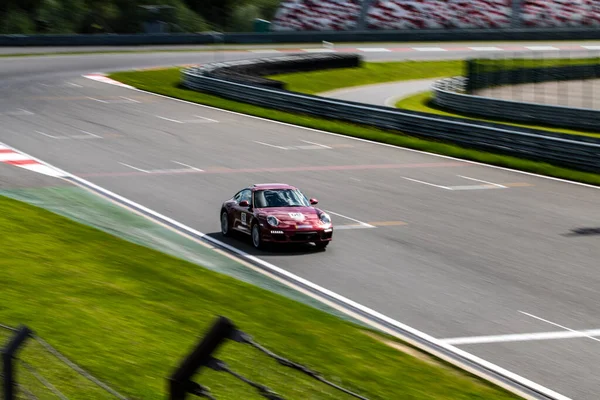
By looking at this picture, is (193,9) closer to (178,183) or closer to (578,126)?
(578,126)

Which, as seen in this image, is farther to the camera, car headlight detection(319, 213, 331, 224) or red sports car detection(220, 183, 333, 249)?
car headlight detection(319, 213, 331, 224)

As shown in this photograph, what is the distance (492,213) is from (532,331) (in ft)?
28.2

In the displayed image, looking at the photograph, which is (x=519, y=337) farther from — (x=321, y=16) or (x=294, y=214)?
(x=321, y=16)

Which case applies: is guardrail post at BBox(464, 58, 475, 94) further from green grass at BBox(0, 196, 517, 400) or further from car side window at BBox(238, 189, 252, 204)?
green grass at BBox(0, 196, 517, 400)

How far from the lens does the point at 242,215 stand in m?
18.4

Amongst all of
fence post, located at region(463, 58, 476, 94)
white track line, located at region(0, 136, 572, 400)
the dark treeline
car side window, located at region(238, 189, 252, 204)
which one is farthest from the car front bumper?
the dark treeline

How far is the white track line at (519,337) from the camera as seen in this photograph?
40.8ft

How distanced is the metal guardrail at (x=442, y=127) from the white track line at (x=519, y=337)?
14557mm

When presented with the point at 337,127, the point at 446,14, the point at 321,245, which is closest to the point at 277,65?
the point at 337,127

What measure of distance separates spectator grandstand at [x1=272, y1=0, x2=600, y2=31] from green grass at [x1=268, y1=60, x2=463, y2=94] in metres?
14.0

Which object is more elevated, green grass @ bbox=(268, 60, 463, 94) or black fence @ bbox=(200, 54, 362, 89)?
black fence @ bbox=(200, 54, 362, 89)

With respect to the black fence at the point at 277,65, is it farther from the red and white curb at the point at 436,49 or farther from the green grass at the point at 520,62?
the green grass at the point at 520,62

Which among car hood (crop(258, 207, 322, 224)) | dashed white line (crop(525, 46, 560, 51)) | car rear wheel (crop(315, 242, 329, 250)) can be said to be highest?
car hood (crop(258, 207, 322, 224))

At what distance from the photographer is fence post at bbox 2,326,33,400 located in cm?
523
